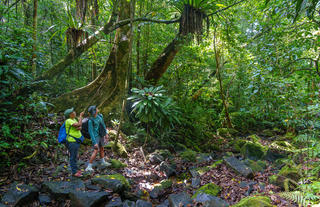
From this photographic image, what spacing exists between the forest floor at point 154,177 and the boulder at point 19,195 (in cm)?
11

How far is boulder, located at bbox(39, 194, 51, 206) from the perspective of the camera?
9.68 feet

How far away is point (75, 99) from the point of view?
19.8ft

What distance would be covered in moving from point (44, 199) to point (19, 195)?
1.14 feet

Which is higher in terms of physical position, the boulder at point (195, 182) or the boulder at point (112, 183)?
the boulder at point (112, 183)

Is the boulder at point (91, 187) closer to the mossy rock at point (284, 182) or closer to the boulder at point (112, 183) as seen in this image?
the boulder at point (112, 183)

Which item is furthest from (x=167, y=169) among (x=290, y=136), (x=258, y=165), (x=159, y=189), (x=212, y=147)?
(x=290, y=136)

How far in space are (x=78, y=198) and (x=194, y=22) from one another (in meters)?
5.16

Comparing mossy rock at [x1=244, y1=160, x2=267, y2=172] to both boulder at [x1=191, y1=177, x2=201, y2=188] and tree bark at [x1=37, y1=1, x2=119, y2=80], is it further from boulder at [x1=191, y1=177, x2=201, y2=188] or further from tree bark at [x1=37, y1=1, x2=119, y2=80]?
tree bark at [x1=37, y1=1, x2=119, y2=80]

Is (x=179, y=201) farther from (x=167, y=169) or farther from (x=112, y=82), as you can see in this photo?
(x=112, y=82)

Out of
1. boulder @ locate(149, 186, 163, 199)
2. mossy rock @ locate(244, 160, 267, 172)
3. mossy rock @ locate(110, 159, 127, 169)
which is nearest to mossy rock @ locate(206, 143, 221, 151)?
mossy rock @ locate(244, 160, 267, 172)

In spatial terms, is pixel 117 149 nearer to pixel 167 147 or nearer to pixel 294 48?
pixel 167 147

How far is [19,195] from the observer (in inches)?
111

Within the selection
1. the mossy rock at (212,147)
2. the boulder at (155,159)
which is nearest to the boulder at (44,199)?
the boulder at (155,159)

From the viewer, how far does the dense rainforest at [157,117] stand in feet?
10.8
